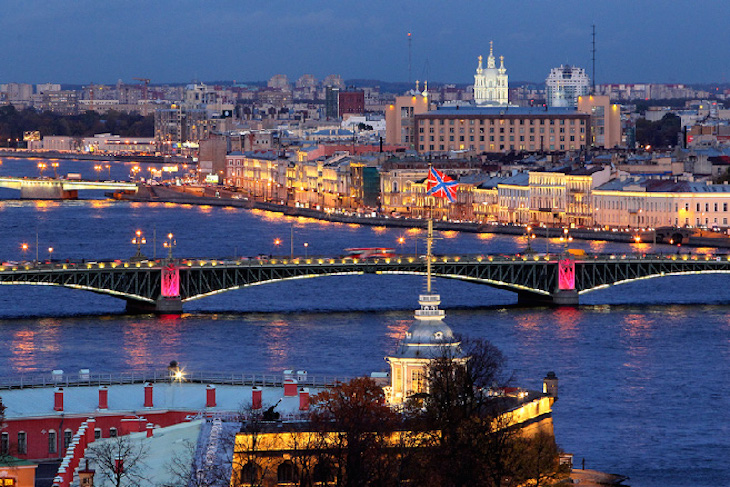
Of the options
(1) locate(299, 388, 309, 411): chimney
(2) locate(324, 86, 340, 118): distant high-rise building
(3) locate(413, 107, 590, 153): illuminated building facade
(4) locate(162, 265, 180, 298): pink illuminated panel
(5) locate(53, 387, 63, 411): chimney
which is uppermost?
(2) locate(324, 86, 340, 118): distant high-rise building

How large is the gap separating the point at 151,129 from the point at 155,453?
132 meters

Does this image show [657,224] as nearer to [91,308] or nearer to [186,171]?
[91,308]

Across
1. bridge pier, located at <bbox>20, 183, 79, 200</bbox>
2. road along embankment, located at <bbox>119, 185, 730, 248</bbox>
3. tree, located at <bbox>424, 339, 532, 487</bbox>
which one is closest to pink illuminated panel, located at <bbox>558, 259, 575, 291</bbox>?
road along embankment, located at <bbox>119, 185, 730, 248</bbox>

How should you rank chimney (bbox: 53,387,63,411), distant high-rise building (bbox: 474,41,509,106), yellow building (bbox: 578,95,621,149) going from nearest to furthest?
chimney (bbox: 53,387,63,411)
yellow building (bbox: 578,95,621,149)
distant high-rise building (bbox: 474,41,509,106)

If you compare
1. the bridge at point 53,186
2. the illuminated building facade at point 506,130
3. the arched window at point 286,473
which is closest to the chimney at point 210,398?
the arched window at point 286,473

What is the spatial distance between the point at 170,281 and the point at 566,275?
596 centimetres

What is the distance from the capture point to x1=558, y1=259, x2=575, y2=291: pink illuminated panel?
113ft

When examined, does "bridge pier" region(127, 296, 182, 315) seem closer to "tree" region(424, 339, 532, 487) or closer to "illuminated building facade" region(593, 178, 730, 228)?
"tree" region(424, 339, 532, 487)

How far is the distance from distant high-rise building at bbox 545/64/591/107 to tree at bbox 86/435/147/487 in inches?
4662

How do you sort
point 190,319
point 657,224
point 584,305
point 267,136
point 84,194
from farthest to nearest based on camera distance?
point 267,136 → point 84,194 → point 657,224 → point 584,305 → point 190,319

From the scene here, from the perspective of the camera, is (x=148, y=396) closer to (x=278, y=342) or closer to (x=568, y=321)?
(x=278, y=342)

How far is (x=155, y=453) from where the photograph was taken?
1636 centimetres

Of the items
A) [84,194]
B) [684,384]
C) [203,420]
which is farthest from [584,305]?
[84,194]

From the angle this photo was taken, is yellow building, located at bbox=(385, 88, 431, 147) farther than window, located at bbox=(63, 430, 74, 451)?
Yes
